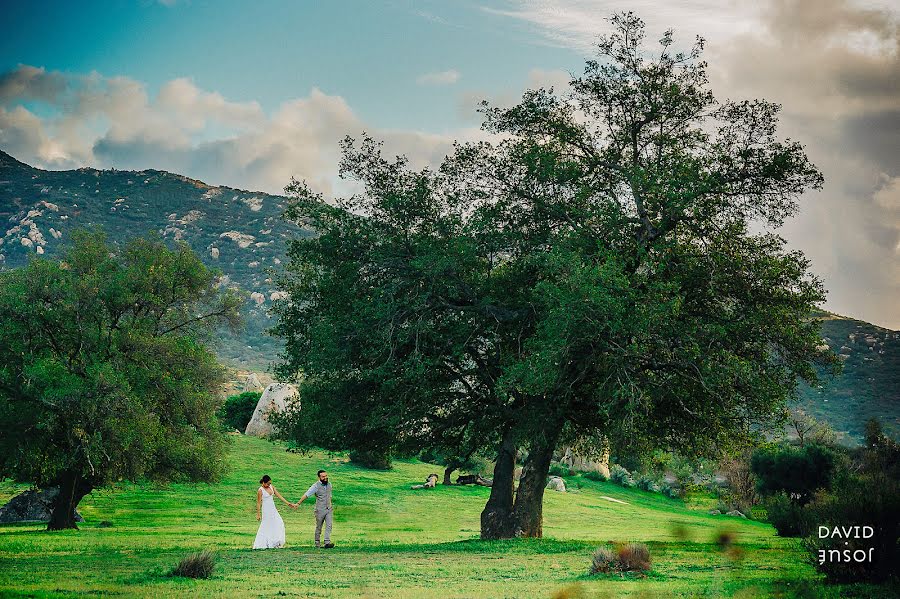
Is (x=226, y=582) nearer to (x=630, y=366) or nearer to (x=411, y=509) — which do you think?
(x=630, y=366)

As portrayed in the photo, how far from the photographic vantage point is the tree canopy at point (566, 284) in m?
20.7

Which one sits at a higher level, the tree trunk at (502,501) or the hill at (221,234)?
the hill at (221,234)

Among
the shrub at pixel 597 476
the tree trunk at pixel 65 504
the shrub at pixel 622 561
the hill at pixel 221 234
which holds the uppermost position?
the hill at pixel 221 234

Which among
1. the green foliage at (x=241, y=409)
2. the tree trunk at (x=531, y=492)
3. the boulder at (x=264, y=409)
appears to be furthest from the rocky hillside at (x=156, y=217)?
the tree trunk at (x=531, y=492)

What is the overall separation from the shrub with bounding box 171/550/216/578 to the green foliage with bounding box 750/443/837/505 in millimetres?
39223

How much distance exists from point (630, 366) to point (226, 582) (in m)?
11.2

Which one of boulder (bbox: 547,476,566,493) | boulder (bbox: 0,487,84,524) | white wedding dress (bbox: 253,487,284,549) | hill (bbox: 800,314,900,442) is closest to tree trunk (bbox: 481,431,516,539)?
white wedding dress (bbox: 253,487,284,549)

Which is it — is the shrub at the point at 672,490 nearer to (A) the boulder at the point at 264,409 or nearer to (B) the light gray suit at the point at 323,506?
(A) the boulder at the point at 264,409

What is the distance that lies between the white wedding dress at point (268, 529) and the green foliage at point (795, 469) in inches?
1296

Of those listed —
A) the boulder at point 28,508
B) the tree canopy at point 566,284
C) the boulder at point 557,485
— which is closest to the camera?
the tree canopy at point 566,284

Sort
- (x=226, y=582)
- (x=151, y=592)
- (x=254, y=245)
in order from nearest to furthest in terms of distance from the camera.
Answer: (x=151, y=592) → (x=226, y=582) → (x=254, y=245)

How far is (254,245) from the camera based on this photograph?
164 m

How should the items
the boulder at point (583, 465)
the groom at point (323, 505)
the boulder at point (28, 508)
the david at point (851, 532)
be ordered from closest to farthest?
the david at point (851, 532) → the groom at point (323, 505) → the boulder at point (28, 508) → the boulder at point (583, 465)

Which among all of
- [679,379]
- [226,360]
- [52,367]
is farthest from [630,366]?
[226,360]
